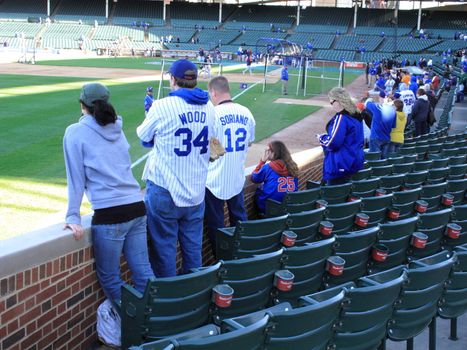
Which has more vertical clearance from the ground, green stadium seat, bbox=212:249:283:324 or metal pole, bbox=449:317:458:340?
green stadium seat, bbox=212:249:283:324

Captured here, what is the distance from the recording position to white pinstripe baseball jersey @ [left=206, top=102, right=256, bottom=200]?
584 cm

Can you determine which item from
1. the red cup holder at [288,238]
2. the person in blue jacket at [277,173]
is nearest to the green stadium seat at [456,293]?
the red cup holder at [288,238]

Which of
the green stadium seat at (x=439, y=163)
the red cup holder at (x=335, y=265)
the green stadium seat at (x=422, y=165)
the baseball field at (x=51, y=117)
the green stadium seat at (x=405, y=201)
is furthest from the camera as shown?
the baseball field at (x=51, y=117)

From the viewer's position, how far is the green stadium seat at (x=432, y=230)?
5477mm

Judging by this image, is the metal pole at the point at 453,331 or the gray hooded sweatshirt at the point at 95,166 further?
the metal pole at the point at 453,331

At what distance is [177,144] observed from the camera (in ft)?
15.4

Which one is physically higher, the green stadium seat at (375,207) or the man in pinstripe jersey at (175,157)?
the man in pinstripe jersey at (175,157)

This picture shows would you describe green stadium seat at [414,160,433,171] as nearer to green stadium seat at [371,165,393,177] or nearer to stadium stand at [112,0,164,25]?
green stadium seat at [371,165,393,177]

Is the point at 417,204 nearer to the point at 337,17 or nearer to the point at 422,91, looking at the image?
the point at 422,91

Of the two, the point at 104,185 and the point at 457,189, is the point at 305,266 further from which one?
the point at 457,189

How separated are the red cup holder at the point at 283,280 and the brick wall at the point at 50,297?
1333 millimetres

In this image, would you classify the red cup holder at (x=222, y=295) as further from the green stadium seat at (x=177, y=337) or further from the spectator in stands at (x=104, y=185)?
the spectator in stands at (x=104, y=185)

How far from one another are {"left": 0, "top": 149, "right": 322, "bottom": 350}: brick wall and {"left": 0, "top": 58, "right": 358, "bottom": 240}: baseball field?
13.0 ft

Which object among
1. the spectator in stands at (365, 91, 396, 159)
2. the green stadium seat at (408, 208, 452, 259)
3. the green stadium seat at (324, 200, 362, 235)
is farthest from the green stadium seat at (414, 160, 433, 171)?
the green stadium seat at (408, 208, 452, 259)
